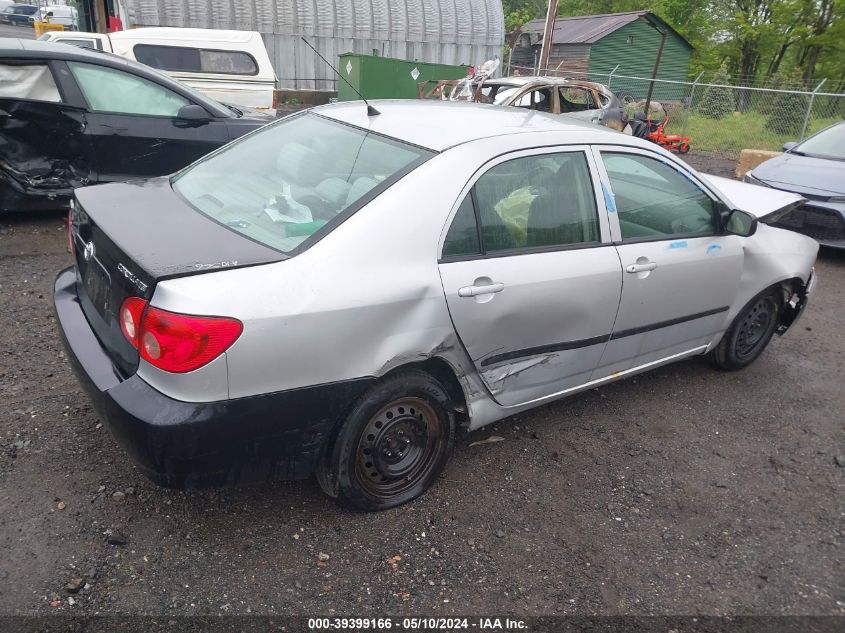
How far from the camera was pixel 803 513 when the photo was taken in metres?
3.01

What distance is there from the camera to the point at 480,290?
8.54ft

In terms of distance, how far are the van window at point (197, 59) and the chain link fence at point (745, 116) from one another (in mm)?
7623

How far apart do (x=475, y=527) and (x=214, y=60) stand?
414 inches

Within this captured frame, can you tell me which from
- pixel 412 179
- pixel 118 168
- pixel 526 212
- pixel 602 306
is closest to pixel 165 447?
pixel 412 179

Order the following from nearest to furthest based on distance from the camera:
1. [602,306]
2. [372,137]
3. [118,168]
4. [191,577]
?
1. [191,577]
2. [372,137]
3. [602,306]
4. [118,168]

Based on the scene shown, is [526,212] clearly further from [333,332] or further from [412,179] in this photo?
[333,332]

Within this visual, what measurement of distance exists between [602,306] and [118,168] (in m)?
4.73

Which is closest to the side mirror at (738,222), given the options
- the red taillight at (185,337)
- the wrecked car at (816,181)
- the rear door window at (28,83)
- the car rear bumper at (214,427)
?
the car rear bumper at (214,427)

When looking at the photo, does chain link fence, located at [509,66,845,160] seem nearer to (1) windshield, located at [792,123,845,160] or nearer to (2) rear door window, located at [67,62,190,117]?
(1) windshield, located at [792,123,845,160]

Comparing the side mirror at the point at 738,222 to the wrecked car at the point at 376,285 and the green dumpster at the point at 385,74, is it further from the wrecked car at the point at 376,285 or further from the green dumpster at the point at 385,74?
the green dumpster at the point at 385,74

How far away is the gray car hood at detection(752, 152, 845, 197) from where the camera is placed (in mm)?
6840

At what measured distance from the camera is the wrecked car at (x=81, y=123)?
546 cm

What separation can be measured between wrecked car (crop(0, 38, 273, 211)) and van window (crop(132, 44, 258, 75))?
5.31 meters

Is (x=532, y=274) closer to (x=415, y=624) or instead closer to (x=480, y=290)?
(x=480, y=290)
